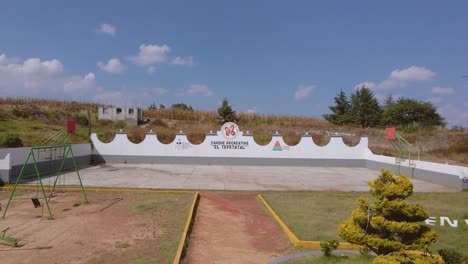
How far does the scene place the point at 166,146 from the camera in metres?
21.6

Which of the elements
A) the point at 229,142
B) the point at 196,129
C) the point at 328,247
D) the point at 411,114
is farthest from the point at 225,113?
the point at 328,247

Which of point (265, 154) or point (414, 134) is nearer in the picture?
point (265, 154)

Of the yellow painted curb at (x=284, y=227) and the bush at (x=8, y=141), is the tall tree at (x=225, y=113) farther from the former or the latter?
the yellow painted curb at (x=284, y=227)

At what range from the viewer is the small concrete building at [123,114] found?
37.4 metres

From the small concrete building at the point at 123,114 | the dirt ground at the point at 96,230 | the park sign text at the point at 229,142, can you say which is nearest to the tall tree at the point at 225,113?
the small concrete building at the point at 123,114

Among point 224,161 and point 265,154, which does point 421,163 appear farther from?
point 224,161

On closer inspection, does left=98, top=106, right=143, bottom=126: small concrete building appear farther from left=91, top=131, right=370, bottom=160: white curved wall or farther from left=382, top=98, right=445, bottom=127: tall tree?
left=382, top=98, right=445, bottom=127: tall tree

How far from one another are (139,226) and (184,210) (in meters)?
1.78

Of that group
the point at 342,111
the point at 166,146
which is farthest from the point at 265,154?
the point at 342,111

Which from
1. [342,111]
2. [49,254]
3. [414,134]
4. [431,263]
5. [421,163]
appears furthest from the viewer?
[342,111]

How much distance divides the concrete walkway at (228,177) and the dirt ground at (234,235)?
341cm

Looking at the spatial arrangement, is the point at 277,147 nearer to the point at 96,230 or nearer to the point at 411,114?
the point at 96,230

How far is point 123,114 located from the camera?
37875 mm

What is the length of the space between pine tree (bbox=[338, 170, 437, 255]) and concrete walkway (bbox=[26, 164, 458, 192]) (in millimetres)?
9003
